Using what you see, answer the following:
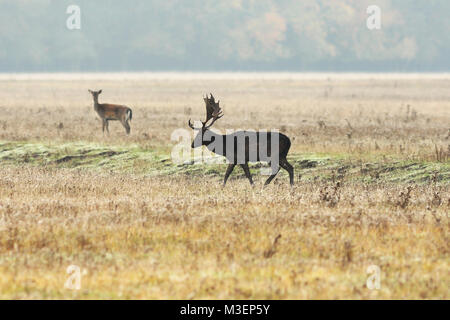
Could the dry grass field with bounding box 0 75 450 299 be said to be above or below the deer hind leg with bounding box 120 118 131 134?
below

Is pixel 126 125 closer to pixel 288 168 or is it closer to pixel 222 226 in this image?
pixel 288 168

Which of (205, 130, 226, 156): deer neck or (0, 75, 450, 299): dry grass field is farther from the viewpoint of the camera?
(205, 130, 226, 156): deer neck

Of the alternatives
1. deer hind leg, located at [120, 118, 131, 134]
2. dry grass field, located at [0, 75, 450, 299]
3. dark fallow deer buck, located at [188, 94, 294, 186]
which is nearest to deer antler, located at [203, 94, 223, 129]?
dark fallow deer buck, located at [188, 94, 294, 186]

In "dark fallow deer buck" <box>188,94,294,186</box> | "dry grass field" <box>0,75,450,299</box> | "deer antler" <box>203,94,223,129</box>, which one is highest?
"deer antler" <box>203,94,223,129</box>

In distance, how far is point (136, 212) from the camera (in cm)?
1345

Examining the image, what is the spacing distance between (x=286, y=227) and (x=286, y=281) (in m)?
2.94

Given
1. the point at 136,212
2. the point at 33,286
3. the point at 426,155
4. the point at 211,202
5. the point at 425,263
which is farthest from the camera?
the point at 426,155

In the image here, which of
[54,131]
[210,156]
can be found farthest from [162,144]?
[54,131]

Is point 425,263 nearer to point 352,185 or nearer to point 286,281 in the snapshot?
point 286,281

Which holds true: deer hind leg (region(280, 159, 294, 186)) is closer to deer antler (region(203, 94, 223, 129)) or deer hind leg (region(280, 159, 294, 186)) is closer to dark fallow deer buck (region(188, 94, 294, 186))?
dark fallow deer buck (region(188, 94, 294, 186))

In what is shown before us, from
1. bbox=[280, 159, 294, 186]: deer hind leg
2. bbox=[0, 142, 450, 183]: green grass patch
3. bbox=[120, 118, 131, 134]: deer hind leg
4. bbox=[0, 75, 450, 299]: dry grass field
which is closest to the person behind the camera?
bbox=[0, 75, 450, 299]: dry grass field

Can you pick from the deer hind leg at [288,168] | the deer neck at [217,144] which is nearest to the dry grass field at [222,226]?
the deer hind leg at [288,168]

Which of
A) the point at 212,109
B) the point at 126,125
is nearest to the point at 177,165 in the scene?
the point at 212,109
